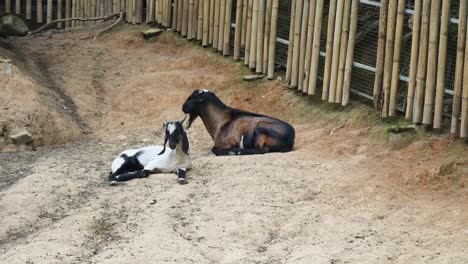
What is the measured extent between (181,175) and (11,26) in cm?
543

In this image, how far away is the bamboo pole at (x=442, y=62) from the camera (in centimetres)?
1085

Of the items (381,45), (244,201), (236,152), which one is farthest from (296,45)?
(244,201)

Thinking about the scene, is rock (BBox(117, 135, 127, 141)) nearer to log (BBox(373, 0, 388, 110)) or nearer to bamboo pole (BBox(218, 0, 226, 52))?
bamboo pole (BBox(218, 0, 226, 52))

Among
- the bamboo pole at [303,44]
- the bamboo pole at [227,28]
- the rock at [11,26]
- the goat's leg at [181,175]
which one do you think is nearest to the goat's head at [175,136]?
the goat's leg at [181,175]

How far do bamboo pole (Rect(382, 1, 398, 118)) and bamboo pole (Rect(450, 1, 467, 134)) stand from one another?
3.54 ft

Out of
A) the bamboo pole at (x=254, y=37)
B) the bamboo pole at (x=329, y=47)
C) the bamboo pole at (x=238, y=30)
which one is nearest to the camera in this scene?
the bamboo pole at (x=329, y=47)

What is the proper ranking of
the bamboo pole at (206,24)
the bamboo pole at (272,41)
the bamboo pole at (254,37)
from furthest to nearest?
the bamboo pole at (206,24)
the bamboo pole at (254,37)
the bamboo pole at (272,41)

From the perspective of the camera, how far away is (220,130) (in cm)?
1228

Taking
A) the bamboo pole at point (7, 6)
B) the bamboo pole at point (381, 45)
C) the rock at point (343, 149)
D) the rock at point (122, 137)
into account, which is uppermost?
the bamboo pole at point (381, 45)

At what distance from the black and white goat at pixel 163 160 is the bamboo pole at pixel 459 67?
2.85 m

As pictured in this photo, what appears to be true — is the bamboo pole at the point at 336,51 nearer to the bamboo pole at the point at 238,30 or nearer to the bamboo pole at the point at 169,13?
the bamboo pole at the point at 238,30

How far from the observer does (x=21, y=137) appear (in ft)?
40.1

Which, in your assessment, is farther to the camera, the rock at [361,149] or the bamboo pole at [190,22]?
the bamboo pole at [190,22]

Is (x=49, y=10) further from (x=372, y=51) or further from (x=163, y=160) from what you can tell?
(x=163, y=160)
